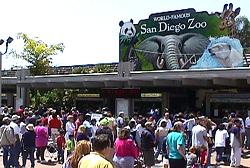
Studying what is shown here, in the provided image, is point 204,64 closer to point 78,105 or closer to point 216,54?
point 216,54

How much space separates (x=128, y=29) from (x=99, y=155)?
37906mm

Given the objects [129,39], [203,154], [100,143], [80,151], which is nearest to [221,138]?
[203,154]

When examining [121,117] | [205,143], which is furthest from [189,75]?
[205,143]

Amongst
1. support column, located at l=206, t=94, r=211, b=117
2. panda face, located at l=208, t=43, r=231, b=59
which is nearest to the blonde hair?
support column, located at l=206, t=94, r=211, b=117

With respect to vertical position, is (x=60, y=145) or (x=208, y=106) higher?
(x=208, y=106)

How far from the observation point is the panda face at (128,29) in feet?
139

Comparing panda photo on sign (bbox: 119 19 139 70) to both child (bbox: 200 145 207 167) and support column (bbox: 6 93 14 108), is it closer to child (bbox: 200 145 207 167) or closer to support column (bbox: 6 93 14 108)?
support column (bbox: 6 93 14 108)

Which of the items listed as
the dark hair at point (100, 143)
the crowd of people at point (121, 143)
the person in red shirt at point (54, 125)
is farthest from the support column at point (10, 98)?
the dark hair at point (100, 143)

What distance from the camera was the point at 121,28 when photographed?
4331cm

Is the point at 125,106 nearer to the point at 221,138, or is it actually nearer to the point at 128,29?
the point at 221,138

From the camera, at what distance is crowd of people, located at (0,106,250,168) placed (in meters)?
6.25

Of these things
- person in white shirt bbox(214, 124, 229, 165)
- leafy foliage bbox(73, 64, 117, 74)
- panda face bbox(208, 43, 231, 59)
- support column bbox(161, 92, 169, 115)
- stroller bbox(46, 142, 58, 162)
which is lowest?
stroller bbox(46, 142, 58, 162)

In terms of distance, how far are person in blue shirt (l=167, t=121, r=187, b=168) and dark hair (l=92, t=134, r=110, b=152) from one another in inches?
205

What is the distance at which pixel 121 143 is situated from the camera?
10453mm
